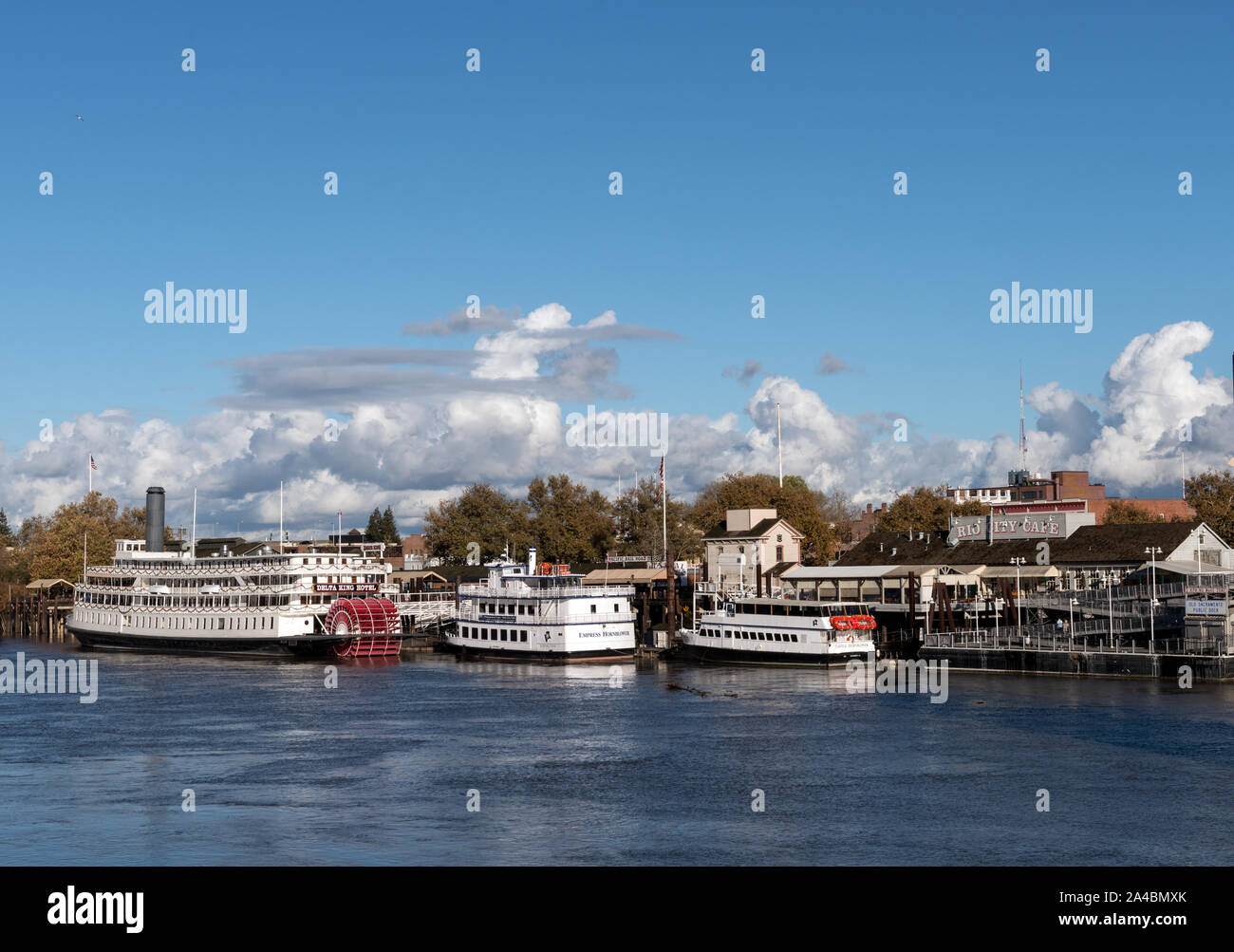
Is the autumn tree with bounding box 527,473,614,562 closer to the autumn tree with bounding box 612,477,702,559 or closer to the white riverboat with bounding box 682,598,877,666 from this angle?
the autumn tree with bounding box 612,477,702,559

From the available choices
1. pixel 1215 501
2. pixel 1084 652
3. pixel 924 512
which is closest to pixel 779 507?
pixel 924 512

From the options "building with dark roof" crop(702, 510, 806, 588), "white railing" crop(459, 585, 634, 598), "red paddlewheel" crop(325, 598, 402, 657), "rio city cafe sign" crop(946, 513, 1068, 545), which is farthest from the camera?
"building with dark roof" crop(702, 510, 806, 588)

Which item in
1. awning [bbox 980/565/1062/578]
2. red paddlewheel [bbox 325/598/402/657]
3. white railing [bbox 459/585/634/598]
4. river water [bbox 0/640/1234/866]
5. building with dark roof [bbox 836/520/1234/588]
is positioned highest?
building with dark roof [bbox 836/520/1234/588]

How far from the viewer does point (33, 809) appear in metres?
40.8

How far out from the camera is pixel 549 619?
322 feet

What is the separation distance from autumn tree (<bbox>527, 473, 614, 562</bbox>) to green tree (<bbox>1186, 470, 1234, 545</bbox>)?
215ft

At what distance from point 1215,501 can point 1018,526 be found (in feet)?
87.7

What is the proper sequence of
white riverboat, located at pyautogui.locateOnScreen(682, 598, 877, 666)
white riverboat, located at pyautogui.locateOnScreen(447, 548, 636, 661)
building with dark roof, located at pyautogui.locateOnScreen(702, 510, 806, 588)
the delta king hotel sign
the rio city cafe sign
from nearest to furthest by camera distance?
white riverboat, located at pyautogui.locateOnScreen(682, 598, 877, 666), white riverboat, located at pyautogui.locateOnScreen(447, 548, 636, 661), the delta king hotel sign, the rio city cafe sign, building with dark roof, located at pyautogui.locateOnScreen(702, 510, 806, 588)

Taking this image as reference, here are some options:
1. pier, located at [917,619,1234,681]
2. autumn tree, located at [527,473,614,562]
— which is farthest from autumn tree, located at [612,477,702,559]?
pier, located at [917,619,1234,681]

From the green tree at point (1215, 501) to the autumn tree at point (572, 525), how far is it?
6553 cm

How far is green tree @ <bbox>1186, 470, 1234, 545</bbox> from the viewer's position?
4771 inches
